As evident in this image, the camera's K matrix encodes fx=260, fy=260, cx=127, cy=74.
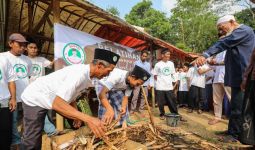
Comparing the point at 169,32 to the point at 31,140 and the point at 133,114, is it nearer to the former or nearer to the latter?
the point at 133,114

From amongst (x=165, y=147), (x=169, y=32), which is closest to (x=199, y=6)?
(x=169, y=32)

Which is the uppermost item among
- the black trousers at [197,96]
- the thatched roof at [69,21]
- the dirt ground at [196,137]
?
the thatched roof at [69,21]

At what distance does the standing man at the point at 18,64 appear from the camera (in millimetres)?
4160

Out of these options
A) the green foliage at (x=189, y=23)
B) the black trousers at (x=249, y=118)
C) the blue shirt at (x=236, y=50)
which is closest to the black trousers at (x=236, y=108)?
the blue shirt at (x=236, y=50)

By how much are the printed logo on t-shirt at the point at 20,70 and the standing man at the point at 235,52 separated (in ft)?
10.5

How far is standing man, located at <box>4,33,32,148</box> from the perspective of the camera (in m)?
4.16

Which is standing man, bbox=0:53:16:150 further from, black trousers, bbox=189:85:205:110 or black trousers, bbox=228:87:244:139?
black trousers, bbox=189:85:205:110

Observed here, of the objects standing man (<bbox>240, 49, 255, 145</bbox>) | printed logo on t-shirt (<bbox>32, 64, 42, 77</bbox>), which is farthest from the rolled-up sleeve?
printed logo on t-shirt (<bbox>32, 64, 42, 77</bbox>)

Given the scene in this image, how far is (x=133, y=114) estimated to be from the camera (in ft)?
27.5

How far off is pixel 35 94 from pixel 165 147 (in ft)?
5.92

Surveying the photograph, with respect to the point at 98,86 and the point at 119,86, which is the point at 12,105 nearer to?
the point at 98,86

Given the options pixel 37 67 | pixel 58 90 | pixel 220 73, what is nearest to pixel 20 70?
pixel 37 67

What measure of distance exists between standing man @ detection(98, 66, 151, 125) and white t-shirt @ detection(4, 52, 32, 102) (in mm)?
1376

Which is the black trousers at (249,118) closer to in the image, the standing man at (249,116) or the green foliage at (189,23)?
the standing man at (249,116)
